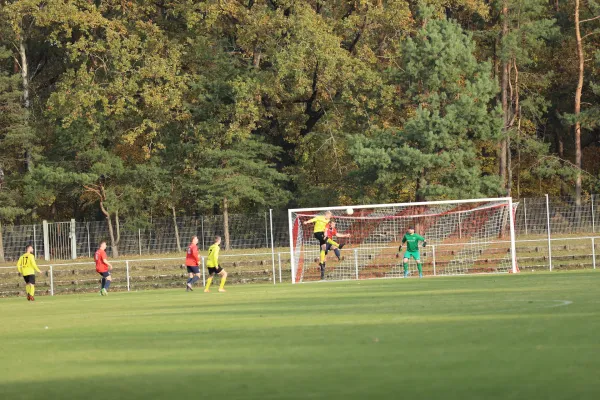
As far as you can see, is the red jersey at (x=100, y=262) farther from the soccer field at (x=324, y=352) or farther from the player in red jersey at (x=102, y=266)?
the soccer field at (x=324, y=352)

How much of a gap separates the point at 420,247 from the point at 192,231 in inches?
433

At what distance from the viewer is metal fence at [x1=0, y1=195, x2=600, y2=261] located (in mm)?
42344

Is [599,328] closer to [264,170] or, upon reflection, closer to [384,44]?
[264,170]

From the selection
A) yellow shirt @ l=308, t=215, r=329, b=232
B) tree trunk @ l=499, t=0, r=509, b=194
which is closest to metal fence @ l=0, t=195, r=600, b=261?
tree trunk @ l=499, t=0, r=509, b=194

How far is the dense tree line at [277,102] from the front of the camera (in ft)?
155

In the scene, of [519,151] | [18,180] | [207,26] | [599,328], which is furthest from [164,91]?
[599,328]

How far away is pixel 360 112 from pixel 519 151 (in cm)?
1193

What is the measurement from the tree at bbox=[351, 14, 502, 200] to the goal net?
4.98 m

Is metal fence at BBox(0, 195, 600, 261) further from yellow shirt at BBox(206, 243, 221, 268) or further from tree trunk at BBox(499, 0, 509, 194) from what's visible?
yellow shirt at BBox(206, 243, 221, 268)

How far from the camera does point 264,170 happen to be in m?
50.2

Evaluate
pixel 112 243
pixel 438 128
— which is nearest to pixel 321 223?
pixel 438 128

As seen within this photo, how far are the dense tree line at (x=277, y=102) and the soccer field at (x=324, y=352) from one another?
28553 millimetres

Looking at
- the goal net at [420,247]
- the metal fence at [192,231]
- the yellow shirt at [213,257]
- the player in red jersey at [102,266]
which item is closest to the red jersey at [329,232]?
the goal net at [420,247]

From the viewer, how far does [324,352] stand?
10.8 meters
